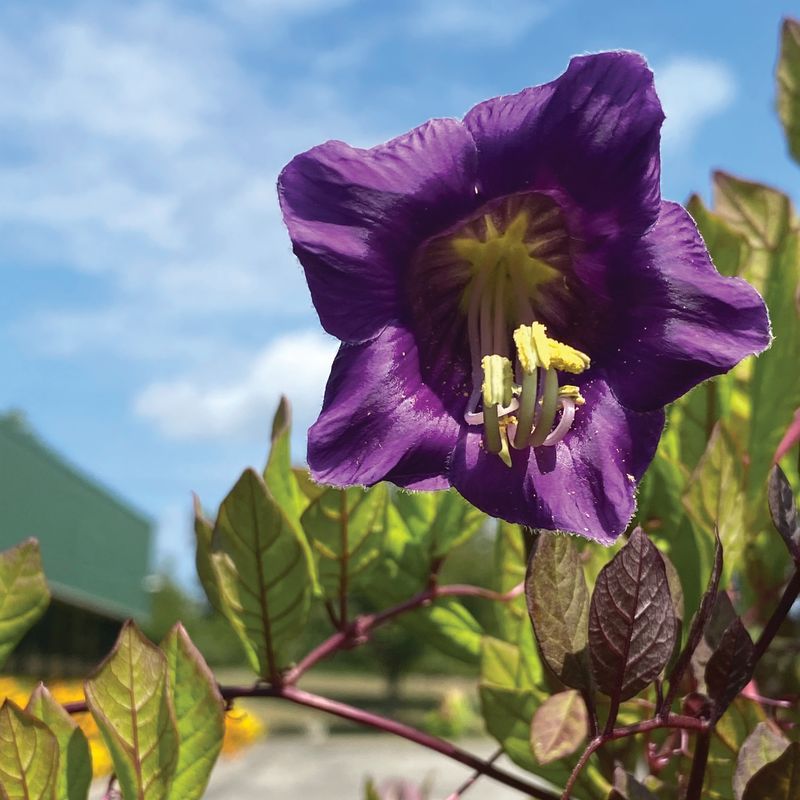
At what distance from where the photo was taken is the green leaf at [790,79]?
99 centimetres

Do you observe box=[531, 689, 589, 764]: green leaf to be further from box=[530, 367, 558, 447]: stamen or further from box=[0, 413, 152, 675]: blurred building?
box=[0, 413, 152, 675]: blurred building

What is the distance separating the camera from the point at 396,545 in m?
0.93

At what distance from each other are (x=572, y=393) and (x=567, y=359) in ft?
0.09

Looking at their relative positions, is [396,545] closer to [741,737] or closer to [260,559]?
[260,559]

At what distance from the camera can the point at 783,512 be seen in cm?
56

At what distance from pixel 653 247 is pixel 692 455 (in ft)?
0.97

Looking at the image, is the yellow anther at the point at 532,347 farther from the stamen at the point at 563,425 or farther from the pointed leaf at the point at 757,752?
the pointed leaf at the point at 757,752

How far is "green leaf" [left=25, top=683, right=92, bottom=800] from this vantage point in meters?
0.63

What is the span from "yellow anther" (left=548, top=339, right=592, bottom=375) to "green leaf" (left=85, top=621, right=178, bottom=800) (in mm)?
309

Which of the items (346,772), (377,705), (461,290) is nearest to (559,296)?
(461,290)

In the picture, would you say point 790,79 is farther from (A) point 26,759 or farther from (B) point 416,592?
(A) point 26,759

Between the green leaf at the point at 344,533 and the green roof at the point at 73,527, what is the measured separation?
53.9 feet

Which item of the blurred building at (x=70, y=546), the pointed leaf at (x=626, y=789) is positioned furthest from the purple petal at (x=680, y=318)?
the blurred building at (x=70, y=546)

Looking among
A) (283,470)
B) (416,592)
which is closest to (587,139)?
(283,470)
